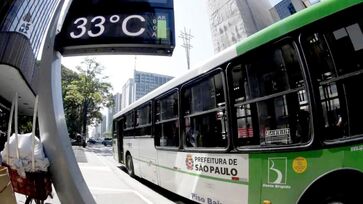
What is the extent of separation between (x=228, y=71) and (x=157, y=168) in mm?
4542

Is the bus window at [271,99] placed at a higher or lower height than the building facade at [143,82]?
lower

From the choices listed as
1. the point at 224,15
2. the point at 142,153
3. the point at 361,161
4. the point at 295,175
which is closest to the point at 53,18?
the point at 295,175

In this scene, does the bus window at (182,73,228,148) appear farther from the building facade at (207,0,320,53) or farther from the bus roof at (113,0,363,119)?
the building facade at (207,0,320,53)

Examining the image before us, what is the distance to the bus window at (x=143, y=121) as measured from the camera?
9.88 meters

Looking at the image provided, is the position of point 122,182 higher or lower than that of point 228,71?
lower

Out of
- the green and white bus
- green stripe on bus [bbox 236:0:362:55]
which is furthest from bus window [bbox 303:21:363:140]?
green stripe on bus [bbox 236:0:362:55]

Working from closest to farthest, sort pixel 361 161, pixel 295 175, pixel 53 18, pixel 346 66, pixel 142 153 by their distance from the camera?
pixel 361 161, pixel 346 66, pixel 295 175, pixel 53 18, pixel 142 153

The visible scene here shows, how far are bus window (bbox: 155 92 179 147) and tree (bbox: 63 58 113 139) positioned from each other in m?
36.6

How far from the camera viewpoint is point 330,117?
12.0 ft

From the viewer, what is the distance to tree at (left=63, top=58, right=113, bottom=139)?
44031mm

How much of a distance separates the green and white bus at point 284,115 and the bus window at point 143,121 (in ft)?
10.3

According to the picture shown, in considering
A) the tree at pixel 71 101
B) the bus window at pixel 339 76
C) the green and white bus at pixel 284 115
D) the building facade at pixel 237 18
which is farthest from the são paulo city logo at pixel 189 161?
the tree at pixel 71 101

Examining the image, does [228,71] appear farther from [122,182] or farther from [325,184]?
[122,182]

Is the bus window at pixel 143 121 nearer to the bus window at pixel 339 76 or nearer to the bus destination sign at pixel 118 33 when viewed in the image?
the bus destination sign at pixel 118 33
